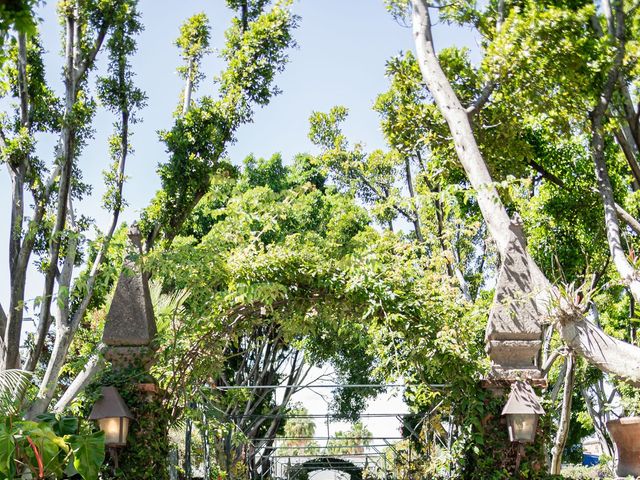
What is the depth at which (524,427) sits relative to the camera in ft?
19.6

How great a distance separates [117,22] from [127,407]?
6.76 m

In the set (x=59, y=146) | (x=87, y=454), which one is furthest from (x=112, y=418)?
(x=59, y=146)

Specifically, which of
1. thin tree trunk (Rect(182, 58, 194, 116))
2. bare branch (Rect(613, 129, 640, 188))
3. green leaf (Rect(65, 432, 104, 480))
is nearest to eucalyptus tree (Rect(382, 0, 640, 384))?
bare branch (Rect(613, 129, 640, 188))

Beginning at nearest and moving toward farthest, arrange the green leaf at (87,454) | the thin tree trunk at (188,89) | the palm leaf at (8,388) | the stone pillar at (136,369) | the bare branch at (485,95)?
the green leaf at (87,454)
the palm leaf at (8,388)
the stone pillar at (136,369)
the bare branch at (485,95)
the thin tree trunk at (188,89)

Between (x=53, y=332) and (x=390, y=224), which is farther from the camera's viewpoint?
(x=390, y=224)

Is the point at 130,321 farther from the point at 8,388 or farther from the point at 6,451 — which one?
the point at 6,451

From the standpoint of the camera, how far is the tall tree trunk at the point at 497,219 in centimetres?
570

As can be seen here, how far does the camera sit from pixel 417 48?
29.6ft

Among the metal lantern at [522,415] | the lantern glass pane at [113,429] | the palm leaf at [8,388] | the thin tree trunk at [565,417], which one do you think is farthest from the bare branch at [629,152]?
the palm leaf at [8,388]

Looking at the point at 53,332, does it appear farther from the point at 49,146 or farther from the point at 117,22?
the point at 117,22

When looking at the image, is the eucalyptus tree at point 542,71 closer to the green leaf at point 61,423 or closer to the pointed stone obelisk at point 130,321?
the pointed stone obelisk at point 130,321

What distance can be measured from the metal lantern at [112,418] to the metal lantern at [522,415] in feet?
10.8

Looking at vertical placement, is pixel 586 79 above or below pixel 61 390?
above

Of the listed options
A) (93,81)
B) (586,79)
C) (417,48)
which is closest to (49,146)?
(93,81)
